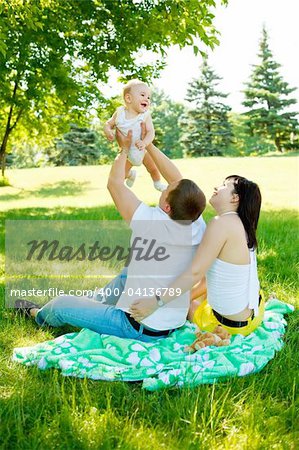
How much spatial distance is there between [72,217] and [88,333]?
7175 mm

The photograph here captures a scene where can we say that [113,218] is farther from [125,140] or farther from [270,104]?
[270,104]

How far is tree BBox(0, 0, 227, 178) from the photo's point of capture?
301 inches

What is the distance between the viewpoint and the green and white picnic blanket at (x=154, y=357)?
2994 millimetres

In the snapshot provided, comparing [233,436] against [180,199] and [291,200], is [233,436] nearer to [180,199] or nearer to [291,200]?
[180,199]

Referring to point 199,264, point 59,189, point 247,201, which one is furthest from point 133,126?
point 59,189

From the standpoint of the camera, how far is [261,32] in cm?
4503

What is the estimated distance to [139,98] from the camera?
332cm

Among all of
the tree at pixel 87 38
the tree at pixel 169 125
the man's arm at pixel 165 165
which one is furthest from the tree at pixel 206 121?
the man's arm at pixel 165 165

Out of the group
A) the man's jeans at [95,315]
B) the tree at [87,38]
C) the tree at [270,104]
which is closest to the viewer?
the man's jeans at [95,315]

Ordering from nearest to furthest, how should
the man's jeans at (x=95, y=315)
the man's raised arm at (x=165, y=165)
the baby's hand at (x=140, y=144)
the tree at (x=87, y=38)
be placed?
the baby's hand at (x=140, y=144) → the man's jeans at (x=95, y=315) → the man's raised arm at (x=165, y=165) → the tree at (x=87, y=38)

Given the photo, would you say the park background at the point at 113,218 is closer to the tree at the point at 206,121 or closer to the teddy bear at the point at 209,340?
the teddy bear at the point at 209,340

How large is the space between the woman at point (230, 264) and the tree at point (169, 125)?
4683 centimetres

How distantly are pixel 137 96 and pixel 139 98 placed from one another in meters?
0.02

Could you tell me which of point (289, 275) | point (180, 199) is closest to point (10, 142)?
point (289, 275)
